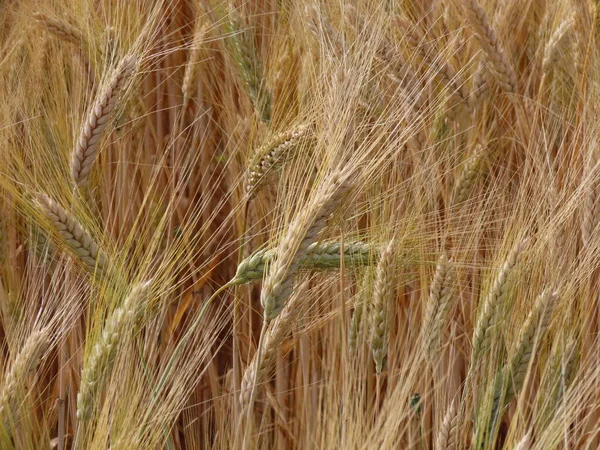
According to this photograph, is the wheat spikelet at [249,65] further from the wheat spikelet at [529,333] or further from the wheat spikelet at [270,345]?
the wheat spikelet at [529,333]

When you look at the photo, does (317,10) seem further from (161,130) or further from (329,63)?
(161,130)

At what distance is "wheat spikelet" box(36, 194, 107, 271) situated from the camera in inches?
47.6

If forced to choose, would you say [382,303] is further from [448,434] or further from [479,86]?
[479,86]

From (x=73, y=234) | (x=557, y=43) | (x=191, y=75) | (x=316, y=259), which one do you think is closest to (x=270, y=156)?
(x=316, y=259)

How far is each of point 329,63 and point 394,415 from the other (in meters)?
0.54

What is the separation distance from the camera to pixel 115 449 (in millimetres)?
1064

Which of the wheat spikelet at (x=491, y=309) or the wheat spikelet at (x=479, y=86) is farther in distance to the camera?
the wheat spikelet at (x=479, y=86)

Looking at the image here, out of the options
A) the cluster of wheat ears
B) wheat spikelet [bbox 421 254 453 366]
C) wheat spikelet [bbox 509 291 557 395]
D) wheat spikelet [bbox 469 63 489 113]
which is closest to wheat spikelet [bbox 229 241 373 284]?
the cluster of wheat ears

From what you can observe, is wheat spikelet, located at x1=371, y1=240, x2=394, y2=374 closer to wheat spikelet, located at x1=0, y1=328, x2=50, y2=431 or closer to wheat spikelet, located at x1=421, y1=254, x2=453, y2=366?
wheat spikelet, located at x1=421, y1=254, x2=453, y2=366

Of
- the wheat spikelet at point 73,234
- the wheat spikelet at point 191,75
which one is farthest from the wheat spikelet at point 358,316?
the wheat spikelet at point 191,75

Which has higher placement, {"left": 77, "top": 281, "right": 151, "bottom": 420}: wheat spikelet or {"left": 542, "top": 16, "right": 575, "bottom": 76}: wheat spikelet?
{"left": 542, "top": 16, "right": 575, "bottom": 76}: wheat spikelet

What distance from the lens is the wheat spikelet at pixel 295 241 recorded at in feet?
3.59

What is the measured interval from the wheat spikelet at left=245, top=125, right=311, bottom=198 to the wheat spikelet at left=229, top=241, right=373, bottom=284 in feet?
0.54

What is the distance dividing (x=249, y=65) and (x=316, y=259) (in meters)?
0.53
